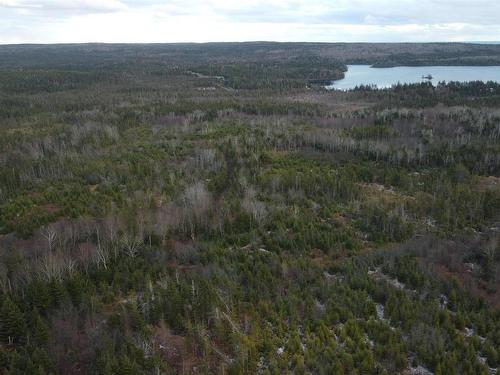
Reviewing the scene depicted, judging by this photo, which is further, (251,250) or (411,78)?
(411,78)

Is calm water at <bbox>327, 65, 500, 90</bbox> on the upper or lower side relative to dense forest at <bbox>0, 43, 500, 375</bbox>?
upper

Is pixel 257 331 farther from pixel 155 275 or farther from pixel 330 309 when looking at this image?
pixel 155 275

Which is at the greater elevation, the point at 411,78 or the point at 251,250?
the point at 411,78

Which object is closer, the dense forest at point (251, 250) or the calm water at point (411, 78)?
the dense forest at point (251, 250)

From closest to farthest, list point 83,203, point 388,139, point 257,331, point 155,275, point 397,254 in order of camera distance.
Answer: point 257,331
point 155,275
point 397,254
point 83,203
point 388,139

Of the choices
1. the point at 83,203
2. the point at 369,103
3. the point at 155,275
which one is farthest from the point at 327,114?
the point at 155,275

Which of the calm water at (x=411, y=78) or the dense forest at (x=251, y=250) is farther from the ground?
the calm water at (x=411, y=78)

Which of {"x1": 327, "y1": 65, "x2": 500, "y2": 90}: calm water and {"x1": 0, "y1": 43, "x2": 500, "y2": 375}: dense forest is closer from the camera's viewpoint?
{"x1": 0, "y1": 43, "x2": 500, "y2": 375}: dense forest

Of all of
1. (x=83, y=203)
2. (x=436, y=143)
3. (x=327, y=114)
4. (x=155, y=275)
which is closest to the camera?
(x=155, y=275)
